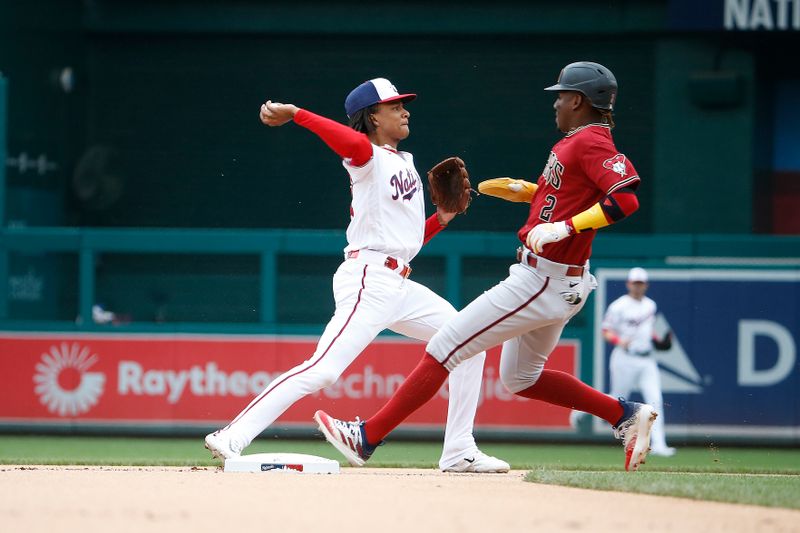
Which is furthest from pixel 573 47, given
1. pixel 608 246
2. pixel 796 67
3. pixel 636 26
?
pixel 608 246

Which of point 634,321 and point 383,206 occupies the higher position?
point 383,206

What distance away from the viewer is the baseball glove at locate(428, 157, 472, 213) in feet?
19.9

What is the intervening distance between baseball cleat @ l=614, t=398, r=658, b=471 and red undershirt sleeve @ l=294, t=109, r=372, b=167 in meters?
1.56

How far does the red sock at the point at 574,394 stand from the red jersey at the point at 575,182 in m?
0.60

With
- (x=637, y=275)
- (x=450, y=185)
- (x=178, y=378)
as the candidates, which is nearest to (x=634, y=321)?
(x=637, y=275)

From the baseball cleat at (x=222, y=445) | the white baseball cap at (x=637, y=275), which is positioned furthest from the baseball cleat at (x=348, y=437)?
the white baseball cap at (x=637, y=275)

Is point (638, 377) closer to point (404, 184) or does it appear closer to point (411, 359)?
point (411, 359)

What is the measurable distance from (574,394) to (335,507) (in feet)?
5.12

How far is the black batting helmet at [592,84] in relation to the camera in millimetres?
5465

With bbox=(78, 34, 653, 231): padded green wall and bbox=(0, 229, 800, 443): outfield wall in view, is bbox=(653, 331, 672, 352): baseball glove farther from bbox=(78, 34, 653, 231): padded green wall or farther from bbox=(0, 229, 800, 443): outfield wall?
bbox=(78, 34, 653, 231): padded green wall

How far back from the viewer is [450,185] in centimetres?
610

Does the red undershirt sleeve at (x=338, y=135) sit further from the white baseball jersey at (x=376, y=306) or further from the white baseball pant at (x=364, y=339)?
the white baseball pant at (x=364, y=339)

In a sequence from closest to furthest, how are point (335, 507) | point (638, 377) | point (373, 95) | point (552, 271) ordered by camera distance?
point (335, 507)
point (552, 271)
point (373, 95)
point (638, 377)

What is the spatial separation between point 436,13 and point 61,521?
1009cm
